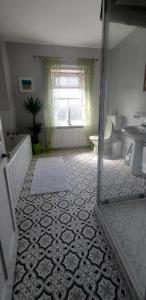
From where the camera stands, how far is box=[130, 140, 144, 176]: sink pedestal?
7.95 ft

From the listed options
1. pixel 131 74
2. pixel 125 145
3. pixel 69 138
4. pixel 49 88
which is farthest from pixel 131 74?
pixel 69 138

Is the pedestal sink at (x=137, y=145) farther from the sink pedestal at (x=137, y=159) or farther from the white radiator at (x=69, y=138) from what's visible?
the white radiator at (x=69, y=138)

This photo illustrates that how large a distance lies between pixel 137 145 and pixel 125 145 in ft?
2.14

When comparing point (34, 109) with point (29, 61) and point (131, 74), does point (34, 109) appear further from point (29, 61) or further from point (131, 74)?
point (131, 74)

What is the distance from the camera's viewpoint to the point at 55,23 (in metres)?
2.54

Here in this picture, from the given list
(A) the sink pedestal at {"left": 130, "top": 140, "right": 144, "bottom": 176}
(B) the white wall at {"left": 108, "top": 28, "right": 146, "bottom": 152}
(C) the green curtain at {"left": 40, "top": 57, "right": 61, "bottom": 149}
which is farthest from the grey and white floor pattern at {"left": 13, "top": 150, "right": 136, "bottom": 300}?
(C) the green curtain at {"left": 40, "top": 57, "right": 61, "bottom": 149}

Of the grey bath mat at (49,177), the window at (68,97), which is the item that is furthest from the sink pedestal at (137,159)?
the window at (68,97)

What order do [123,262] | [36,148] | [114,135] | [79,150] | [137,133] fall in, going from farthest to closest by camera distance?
1. [79,150]
2. [36,148]
3. [114,135]
4. [137,133]
5. [123,262]

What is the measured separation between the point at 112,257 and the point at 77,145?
10.4ft

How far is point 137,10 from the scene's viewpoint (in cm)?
154

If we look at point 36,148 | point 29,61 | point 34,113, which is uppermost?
point 29,61

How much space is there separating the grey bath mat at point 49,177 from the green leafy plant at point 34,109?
26.1 inches

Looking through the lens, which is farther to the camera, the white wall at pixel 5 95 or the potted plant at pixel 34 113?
the potted plant at pixel 34 113

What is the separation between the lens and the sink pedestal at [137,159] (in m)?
2.42
